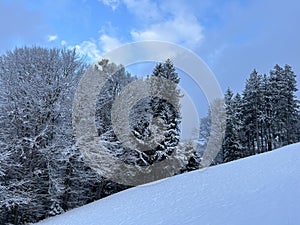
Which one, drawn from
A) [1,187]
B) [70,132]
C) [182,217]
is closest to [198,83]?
[70,132]

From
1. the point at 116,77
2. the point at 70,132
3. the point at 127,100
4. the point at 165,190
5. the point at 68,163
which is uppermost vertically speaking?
the point at 116,77

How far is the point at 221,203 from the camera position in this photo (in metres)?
6.73

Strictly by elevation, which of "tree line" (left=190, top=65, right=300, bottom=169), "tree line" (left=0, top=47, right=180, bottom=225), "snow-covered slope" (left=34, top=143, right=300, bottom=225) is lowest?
"snow-covered slope" (left=34, top=143, right=300, bottom=225)

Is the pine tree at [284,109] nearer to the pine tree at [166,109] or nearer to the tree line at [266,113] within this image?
the tree line at [266,113]

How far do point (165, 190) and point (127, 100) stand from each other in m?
7.81

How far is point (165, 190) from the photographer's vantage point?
421 inches

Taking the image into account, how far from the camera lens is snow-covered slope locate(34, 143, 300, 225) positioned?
17.0 feet

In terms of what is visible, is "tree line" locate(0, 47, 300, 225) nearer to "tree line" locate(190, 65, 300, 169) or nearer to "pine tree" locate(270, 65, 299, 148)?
"tree line" locate(190, 65, 300, 169)

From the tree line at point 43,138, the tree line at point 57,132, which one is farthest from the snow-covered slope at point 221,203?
the tree line at point 57,132

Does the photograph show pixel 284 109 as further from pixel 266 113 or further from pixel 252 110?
pixel 252 110

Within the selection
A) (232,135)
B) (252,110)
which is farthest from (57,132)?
(252,110)

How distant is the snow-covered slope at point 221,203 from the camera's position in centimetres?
517

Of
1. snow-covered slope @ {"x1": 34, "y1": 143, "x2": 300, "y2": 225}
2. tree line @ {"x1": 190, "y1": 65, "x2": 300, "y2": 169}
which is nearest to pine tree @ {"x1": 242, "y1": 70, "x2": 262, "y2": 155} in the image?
tree line @ {"x1": 190, "y1": 65, "x2": 300, "y2": 169}

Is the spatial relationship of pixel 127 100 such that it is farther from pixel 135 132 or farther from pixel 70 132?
pixel 70 132
